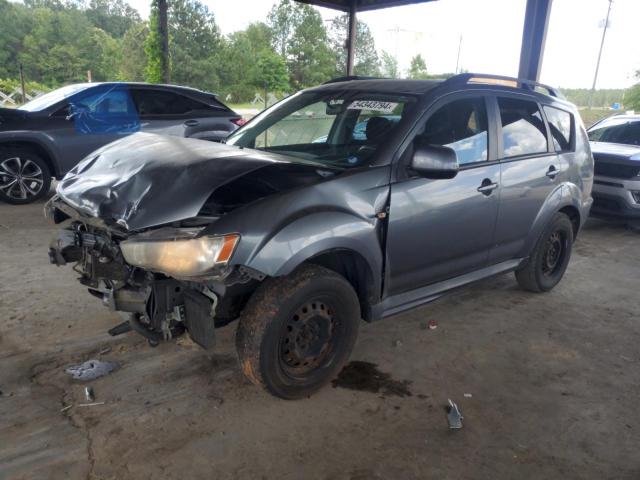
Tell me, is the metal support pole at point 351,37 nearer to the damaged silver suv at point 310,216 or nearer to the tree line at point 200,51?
the tree line at point 200,51

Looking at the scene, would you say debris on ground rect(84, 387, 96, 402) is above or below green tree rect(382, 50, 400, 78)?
below

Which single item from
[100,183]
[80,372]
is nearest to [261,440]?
[80,372]

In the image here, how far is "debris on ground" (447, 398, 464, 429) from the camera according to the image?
277cm

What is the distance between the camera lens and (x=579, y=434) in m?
2.75

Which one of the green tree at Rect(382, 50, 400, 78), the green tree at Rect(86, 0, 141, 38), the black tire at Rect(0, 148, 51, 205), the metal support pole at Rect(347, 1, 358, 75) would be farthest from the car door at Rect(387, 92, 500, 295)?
the green tree at Rect(86, 0, 141, 38)

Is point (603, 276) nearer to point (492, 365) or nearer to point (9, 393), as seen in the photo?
point (492, 365)

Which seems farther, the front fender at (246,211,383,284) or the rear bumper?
the rear bumper

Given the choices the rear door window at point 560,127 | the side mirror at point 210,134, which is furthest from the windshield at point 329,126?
the side mirror at point 210,134

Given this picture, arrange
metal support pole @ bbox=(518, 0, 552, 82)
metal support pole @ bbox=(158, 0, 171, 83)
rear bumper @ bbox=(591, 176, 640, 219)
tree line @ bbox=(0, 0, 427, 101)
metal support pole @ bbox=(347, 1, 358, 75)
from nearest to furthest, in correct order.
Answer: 1. rear bumper @ bbox=(591, 176, 640, 219)
2. metal support pole @ bbox=(518, 0, 552, 82)
3. metal support pole @ bbox=(347, 1, 358, 75)
4. metal support pole @ bbox=(158, 0, 171, 83)
5. tree line @ bbox=(0, 0, 427, 101)

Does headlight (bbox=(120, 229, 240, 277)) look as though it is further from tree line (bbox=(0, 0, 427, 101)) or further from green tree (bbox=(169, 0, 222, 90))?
green tree (bbox=(169, 0, 222, 90))

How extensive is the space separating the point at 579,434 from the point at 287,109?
2979mm

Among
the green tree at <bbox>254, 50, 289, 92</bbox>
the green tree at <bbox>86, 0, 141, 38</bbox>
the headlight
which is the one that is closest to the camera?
the headlight

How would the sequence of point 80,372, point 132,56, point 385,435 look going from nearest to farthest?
point 385,435 → point 80,372 → point 132,56

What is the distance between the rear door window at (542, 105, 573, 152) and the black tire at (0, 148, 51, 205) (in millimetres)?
6316
